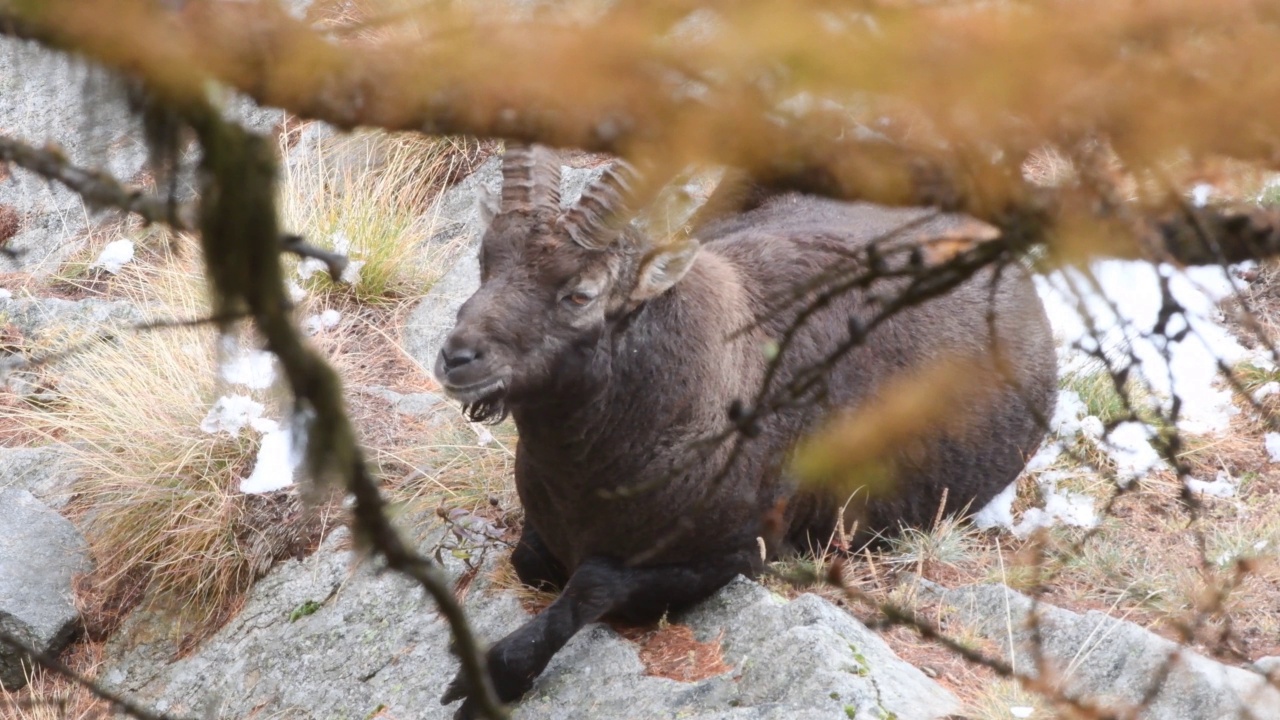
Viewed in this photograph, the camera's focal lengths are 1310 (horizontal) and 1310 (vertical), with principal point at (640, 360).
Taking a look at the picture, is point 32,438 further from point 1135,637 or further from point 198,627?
point 1135,637

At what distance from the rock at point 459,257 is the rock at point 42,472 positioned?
197cm

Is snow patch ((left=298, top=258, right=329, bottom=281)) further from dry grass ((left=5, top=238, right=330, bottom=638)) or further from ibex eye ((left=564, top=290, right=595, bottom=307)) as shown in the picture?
ibex eye ((left=564, top=290, right=595, bottom=307))

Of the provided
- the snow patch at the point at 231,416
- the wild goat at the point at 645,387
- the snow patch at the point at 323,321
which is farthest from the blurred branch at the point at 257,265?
the snow patch at the point at 323,321

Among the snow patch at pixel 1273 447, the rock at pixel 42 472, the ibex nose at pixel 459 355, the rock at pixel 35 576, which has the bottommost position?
the rock at pixel 42 472

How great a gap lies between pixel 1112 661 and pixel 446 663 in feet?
7.54

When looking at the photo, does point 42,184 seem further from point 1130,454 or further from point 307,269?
point 1130,454

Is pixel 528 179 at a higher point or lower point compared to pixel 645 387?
higher

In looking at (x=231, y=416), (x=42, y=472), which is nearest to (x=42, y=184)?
(x=42, y=472)

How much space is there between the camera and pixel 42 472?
276 inches

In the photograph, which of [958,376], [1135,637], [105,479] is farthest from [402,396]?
[958,376]

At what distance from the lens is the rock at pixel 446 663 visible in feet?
13.2

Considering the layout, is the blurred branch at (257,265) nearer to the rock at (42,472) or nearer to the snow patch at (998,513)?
the snow patch at (998,513)

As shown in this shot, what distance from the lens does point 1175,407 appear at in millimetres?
1994

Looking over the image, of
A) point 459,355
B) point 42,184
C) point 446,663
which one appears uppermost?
point 459,355
